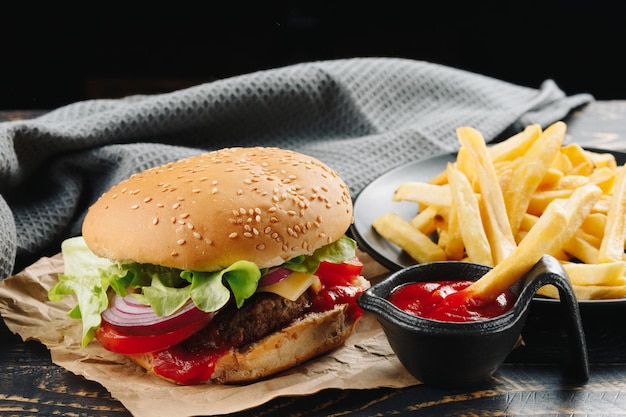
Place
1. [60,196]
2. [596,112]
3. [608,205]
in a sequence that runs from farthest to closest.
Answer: [596,112] < [60,196] < [608,205]

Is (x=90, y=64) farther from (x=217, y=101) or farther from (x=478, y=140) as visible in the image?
(x=478, y=140)

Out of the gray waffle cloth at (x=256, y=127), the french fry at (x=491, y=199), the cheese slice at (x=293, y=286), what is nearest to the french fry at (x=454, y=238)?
the french fry at (x=491, y=199)

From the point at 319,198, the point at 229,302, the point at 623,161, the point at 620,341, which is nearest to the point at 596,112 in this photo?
the point at 623,161

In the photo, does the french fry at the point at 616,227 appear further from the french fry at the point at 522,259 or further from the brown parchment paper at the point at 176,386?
the brown parchment paper at the point at 176,386

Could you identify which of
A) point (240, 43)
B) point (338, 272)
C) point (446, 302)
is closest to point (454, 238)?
point (338, 272)

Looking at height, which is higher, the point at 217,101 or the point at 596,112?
the point at 217,101

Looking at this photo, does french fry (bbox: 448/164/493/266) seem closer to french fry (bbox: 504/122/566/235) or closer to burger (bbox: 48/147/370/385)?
french fry (bbox: 504/122/566/235)
